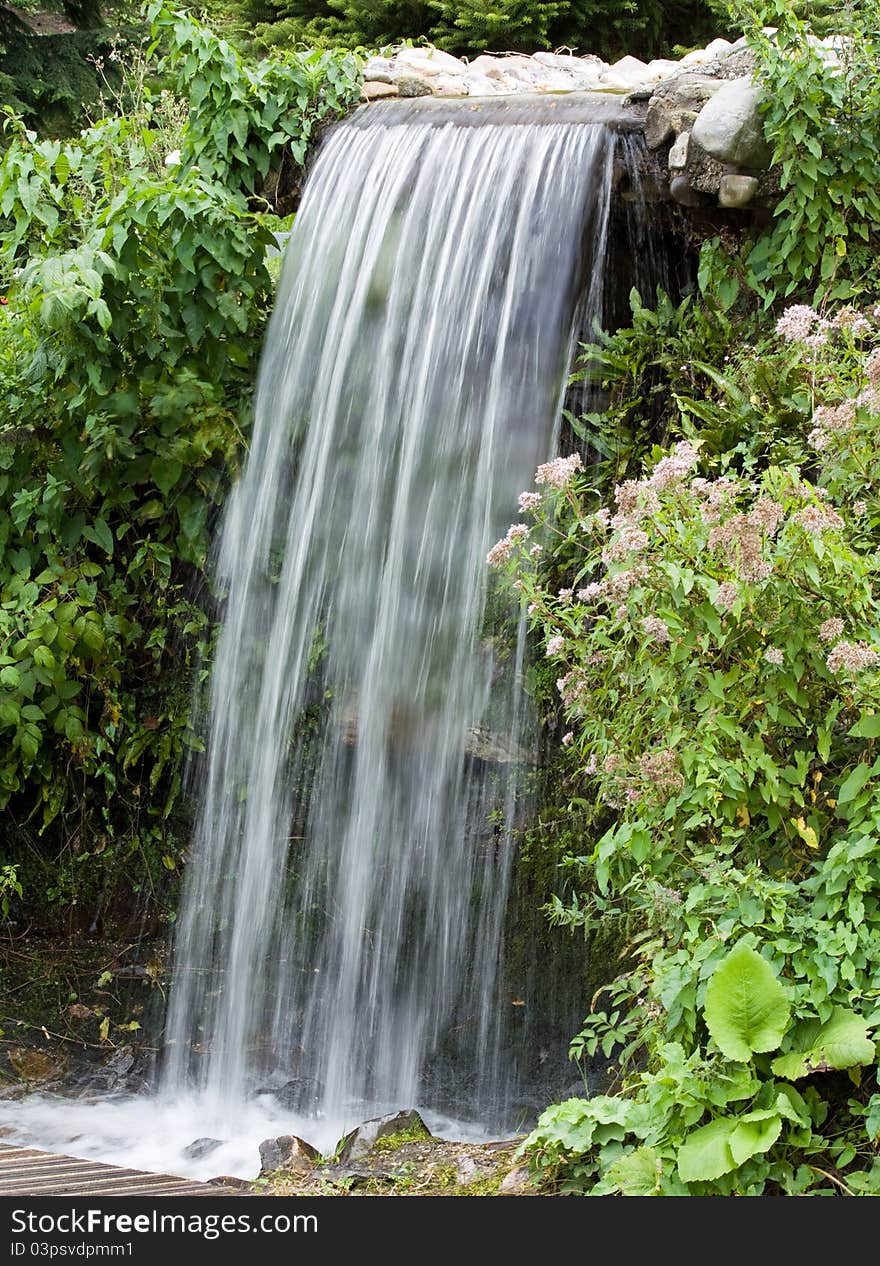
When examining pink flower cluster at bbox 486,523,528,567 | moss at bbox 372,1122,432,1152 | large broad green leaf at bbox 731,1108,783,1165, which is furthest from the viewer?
moss at bbox 372,1122,432,1152

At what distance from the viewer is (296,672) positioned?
509 cm

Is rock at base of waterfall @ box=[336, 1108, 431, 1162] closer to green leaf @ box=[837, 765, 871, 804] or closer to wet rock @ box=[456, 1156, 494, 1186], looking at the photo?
wet rock @ box=[456, 1156, 494, 1186]

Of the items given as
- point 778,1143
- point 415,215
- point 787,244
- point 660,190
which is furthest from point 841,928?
point 415,215

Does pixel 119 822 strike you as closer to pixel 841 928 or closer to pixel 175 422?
pixel 175 422

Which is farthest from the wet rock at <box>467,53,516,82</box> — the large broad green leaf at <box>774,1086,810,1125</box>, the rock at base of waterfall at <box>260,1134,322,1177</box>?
the large broad green leaf at <box>774,1086,810,1125</box>

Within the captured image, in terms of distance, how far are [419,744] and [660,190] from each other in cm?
224

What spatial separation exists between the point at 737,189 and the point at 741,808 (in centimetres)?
252

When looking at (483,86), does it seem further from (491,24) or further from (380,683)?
(380,683)

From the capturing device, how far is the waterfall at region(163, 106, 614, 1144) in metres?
4.70

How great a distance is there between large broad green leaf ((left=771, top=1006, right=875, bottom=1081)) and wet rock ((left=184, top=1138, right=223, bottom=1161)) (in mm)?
2424

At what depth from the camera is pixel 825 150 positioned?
4.54m

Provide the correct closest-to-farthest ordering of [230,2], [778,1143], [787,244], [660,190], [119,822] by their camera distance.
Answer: [778,1143] → [787,244] → [660,190] → [119,822] → [230,2]

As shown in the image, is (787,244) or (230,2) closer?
(787,244)

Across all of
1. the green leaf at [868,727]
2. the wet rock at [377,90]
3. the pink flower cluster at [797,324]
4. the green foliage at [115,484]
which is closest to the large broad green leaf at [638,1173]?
the green leaf at [868,727]
